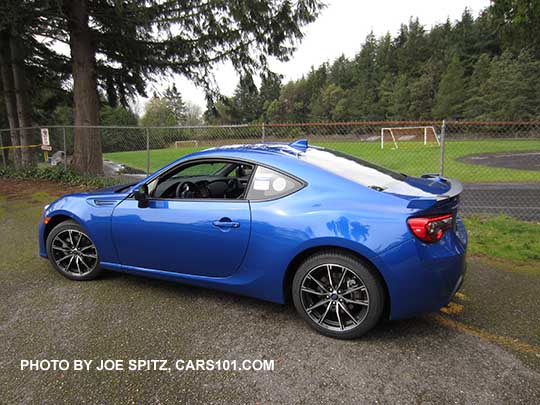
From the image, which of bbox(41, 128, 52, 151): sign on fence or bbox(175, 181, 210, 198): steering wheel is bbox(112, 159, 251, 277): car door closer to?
bbox(175, 181, 210, 198): steering wheel

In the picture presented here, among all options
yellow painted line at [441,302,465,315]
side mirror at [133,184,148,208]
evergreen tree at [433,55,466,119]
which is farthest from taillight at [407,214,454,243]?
evergreen tree at [433,55,466,119]

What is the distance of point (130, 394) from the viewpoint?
1988 mm

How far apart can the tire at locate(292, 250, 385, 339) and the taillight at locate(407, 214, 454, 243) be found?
40 cm

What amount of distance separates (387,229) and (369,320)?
2.13ft

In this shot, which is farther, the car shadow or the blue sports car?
the car shadow

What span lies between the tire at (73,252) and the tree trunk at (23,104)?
1003 cm

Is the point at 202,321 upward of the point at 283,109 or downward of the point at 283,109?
downward

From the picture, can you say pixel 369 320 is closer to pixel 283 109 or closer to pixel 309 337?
pixel 309 337

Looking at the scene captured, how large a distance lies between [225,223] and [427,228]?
1.42 m

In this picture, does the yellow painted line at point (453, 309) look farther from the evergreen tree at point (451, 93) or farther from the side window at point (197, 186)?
the evergreen tree at point (451, 93)

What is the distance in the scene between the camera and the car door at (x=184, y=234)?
2.67 m

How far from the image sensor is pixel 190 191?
3215 millimetres

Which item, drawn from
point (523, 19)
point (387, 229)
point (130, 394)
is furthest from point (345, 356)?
point (523, 19)

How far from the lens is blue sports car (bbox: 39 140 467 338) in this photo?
7.39ft
